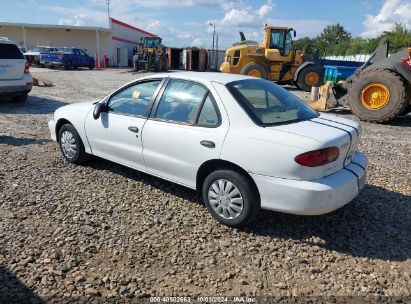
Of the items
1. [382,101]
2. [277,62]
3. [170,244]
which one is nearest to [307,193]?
[170,244]

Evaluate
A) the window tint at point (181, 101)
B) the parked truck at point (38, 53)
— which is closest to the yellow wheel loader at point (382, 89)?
the window tint at point (181, 101)

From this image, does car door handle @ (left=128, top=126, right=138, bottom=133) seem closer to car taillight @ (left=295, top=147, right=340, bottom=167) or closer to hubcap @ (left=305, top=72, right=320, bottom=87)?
car taillight @ (left=295, top=147, right=340, bottom=167)

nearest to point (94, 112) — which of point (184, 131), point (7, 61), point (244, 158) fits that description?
point (184, 131)

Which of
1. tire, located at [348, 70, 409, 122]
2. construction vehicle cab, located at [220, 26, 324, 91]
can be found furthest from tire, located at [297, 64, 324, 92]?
tire, located at [348, 70, 409, 122]

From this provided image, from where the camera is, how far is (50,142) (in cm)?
683

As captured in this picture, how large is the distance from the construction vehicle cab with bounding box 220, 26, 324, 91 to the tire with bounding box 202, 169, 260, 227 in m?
13.8

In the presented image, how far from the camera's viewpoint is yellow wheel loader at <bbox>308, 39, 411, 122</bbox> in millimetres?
9078

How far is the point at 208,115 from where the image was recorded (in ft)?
12.8

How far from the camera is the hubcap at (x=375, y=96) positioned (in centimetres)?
939

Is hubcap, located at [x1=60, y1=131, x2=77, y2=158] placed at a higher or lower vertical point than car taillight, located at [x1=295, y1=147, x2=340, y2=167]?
lower

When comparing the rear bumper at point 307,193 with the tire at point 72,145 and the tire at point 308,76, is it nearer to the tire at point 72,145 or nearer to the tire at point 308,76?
the tire at point 72,145

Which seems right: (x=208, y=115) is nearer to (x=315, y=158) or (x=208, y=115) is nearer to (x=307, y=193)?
(x=315, y=158)

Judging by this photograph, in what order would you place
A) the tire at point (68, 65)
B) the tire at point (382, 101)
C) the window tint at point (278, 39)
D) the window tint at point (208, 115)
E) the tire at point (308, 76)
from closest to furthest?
the window tint at point (208, 115), the tire at point (382, 101), the tire at point (308, 76), the window tint at point (278, 39), the tire at point (68, 65)

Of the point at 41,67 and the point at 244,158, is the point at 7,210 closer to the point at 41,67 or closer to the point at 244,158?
the point at 244,158
